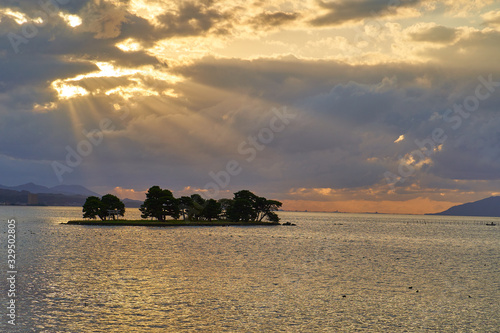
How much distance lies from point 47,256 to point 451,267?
268 ft

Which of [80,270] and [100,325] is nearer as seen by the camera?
[100,325]

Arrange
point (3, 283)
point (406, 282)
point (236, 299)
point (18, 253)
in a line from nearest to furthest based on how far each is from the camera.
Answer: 1. point (236, 299)
2. point (3, 283)
3. point (406, 282)
4. point (18, 253)

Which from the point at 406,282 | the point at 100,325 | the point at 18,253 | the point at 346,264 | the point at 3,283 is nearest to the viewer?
the point at 100,325

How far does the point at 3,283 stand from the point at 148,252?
4446 centimetres

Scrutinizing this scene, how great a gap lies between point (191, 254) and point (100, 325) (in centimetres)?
5828

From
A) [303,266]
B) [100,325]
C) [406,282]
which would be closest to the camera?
[100,325]

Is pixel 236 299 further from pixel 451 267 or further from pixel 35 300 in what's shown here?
pixel 451 267

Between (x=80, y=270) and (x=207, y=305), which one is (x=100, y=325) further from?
(x=80, y=270)

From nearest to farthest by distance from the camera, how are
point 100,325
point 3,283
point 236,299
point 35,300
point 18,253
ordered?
1. point 100,325
2. point 35,300
3. point 236,299
4. point 3,283
5. point 18,253

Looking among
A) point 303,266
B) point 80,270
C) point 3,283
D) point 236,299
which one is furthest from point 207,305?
point 303,266

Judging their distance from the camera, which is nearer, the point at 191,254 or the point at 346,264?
the point at 346,264

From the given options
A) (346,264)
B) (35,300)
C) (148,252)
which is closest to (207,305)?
(35,300)

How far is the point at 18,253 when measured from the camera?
306ft

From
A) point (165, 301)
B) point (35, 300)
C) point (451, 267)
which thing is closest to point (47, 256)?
point (35, 300)
